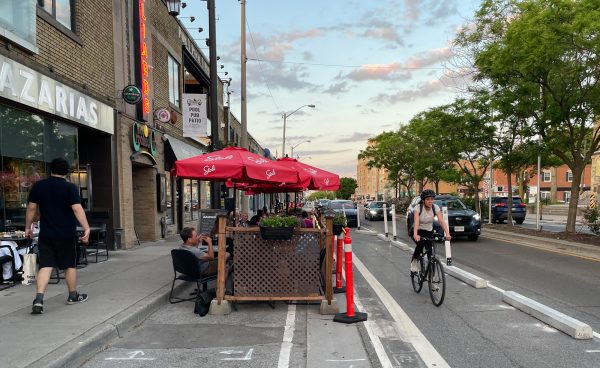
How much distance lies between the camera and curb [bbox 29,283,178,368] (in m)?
4.41

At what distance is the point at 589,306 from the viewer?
6926 mm

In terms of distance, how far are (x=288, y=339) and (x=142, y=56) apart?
1165 cm

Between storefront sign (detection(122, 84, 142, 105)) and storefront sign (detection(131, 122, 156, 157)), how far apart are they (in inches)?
38.4

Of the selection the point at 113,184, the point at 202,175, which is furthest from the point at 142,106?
the point at 202,175

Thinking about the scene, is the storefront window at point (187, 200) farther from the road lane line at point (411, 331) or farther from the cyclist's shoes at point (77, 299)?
the cyclist's shoes at point (77, 299)

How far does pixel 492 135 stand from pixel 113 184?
17374mm

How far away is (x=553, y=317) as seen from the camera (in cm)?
588

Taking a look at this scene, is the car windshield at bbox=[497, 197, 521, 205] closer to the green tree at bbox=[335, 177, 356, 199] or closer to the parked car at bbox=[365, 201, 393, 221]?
the parked car at bbox=[365, 201, 393, 221]

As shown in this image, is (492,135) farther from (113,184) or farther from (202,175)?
(202,175)

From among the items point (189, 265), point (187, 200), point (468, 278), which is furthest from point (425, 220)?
point (187, 200)

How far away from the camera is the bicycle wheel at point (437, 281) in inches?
274

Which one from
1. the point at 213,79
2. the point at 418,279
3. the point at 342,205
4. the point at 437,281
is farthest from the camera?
the point at 342,205

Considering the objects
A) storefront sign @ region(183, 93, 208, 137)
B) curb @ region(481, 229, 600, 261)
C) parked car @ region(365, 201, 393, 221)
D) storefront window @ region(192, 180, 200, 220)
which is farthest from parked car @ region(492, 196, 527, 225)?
storefront sign @ region(183, 93, 208, 137)

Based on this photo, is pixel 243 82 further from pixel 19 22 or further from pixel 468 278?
pixel 468 278
